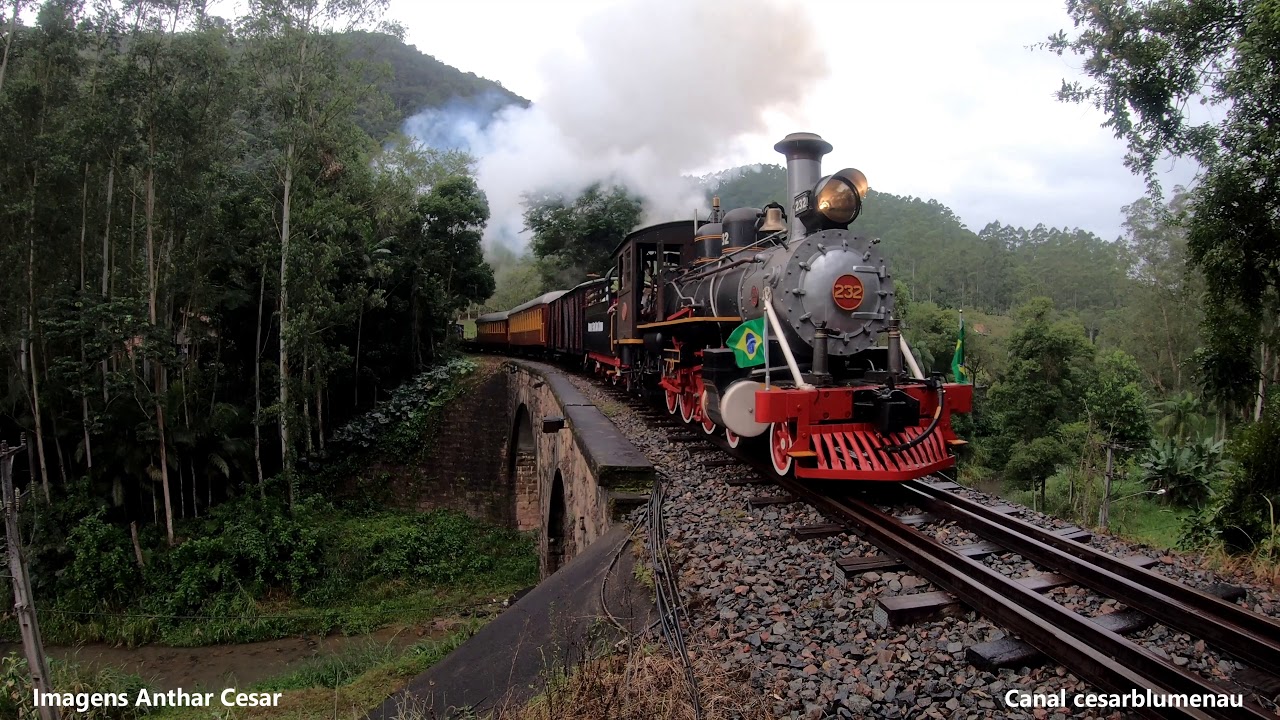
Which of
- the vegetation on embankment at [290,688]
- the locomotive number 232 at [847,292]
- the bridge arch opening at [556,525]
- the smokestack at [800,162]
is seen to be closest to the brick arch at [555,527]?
the bridge arch opening at [556,525]

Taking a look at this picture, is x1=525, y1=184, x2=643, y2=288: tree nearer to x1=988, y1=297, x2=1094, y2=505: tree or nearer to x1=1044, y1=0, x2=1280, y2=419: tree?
x1=988, y1=297, x2=1094, y2=505: tree

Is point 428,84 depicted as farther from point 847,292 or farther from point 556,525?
point 847,292

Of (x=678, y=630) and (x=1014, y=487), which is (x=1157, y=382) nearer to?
(x=1014, y=487)

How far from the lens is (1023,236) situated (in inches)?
2830

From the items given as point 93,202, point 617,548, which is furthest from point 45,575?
point 617,548

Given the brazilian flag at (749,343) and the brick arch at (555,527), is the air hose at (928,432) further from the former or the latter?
the brick arch at (555,527)

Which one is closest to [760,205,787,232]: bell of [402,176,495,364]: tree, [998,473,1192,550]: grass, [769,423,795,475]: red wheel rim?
[769,423,795,475]: red wheel rim

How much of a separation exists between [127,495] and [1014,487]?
21.6 meters

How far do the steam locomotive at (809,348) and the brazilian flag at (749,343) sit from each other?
14 mm

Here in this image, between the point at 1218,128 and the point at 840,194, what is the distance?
4.30 m

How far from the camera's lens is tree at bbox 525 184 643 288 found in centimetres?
2919

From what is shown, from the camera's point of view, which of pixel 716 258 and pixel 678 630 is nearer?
pixel 678 630

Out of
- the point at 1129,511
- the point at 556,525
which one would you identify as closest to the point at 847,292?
the point at 556,525

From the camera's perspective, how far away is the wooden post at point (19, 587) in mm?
4070
